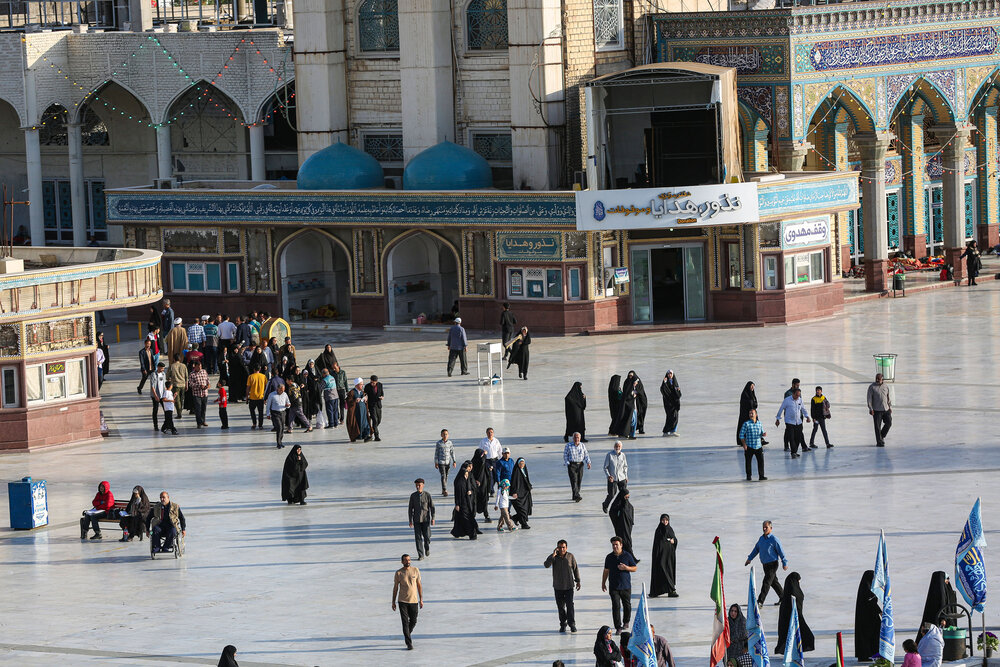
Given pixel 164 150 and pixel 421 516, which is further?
pixel 164 150

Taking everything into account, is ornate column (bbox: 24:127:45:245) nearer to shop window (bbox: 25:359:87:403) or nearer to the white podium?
the white podium

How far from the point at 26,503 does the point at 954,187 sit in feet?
99.9

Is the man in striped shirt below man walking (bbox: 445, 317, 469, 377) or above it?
below

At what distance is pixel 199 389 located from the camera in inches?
1281

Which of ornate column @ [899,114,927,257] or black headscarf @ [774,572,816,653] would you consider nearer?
black headscarf @ [774,572,816,653]

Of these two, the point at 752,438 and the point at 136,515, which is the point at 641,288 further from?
the point at 136,515

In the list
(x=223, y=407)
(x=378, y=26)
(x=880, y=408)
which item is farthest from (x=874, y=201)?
(x=223, y=407)

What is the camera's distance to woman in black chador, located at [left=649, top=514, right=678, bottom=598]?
66.8 ft

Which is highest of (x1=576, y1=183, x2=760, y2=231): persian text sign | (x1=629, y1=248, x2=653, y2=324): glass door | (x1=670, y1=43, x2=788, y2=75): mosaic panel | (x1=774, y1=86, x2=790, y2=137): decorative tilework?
(x1=670, y1=43, x2=788, y2=75): mosaic panel

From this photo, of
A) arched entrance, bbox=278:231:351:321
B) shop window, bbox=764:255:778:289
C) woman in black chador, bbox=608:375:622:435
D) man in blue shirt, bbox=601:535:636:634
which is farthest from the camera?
arched entrance, bbox=278:231:351:321

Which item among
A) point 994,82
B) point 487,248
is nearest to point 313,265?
point 487,248

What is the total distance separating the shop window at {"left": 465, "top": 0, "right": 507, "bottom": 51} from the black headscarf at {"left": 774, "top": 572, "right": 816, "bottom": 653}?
27.3 meters

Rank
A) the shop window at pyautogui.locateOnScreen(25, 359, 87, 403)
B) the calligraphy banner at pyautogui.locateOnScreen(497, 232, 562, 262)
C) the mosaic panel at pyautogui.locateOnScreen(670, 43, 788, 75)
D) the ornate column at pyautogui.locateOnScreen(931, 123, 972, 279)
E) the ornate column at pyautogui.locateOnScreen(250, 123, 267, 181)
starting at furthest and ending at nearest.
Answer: the ornate column at pyautogui.locateOnScreen(250, 123, 267, 181) < the ornate column at pyautogui.locateOnScreen(931, 123, 972, 279) < the mosaic panel at pyautogui.locateOnScreen(670, 43, 788, 75) < the calligraphy banner at pyautogui.locateOnScreen(497, 232, 562, 262) < the shop window at pyautogui.locateOnScreen(25, 359, 87, 403)

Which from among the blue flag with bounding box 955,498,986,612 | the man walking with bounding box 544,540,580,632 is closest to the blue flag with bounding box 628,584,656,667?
the man walking with bounding box 544,540,580,632
